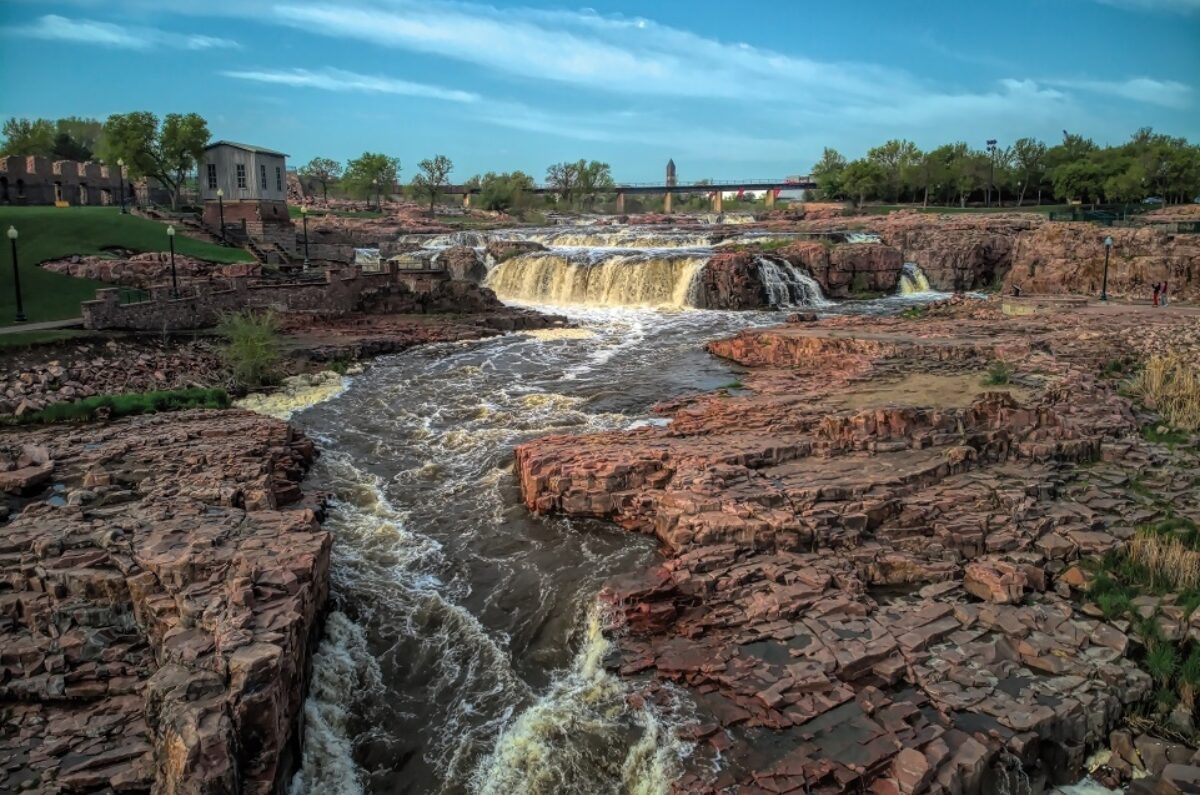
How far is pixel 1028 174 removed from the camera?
67.2 meters

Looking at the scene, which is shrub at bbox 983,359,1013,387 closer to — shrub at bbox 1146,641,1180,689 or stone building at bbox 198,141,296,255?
shrub at bbox 1146,641,1180,689

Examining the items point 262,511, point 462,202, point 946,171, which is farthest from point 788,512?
point 462,202

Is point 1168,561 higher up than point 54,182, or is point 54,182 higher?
point 54,182

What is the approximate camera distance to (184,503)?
10836mm

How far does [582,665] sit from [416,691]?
1.79 m

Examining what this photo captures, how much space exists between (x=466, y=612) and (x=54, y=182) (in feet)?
161

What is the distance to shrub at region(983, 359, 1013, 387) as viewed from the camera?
1639 centimetres

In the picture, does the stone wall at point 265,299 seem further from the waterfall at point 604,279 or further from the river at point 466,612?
the river at point 466,612

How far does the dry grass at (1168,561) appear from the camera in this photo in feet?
30.3

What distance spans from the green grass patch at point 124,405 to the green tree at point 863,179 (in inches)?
2529

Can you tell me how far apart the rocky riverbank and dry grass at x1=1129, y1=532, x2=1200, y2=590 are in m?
0.26

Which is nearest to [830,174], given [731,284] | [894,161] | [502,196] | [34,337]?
[894,161]

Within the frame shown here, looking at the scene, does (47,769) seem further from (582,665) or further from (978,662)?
(978,662)

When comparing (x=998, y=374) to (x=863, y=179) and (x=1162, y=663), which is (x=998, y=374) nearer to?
(x=1162, y=663)
